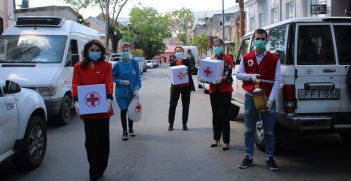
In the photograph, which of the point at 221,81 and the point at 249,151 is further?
the point at 221,81

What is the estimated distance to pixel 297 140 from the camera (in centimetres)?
822

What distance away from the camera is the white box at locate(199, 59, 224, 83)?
7183 mm

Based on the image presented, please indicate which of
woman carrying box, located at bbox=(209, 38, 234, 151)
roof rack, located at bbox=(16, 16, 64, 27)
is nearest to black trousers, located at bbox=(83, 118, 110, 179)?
woman carrying box, located at bbox=(209, 38, 234, 151)

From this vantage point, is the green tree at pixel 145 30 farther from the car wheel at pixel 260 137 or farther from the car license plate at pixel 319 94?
the car license plate at pixel 319 94

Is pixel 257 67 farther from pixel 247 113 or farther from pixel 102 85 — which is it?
pixel 102 85

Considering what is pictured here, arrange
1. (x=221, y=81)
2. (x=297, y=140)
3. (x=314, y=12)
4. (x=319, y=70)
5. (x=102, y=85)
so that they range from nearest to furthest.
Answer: (x=102, y=85) < (x=319, y=70) < (x=221, y=81) < (x=297, y=140) < (x=314, y=12)

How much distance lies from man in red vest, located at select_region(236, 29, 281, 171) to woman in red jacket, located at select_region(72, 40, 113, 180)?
1.84 metres

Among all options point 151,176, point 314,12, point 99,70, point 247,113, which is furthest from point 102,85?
point 314,12

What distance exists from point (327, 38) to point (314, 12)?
9969mm

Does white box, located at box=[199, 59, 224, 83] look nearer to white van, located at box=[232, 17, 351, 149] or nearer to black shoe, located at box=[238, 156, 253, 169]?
white van, located at box=[232, 17, 351, 149]

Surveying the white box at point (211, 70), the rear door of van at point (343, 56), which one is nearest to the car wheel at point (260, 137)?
the white box at point (211, 70)

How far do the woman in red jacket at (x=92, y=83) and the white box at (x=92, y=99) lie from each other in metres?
0.08

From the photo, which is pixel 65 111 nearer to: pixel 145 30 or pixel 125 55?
pixel 125 55

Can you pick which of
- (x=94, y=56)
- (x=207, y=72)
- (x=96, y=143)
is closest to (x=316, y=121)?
(x=207, y=72)
